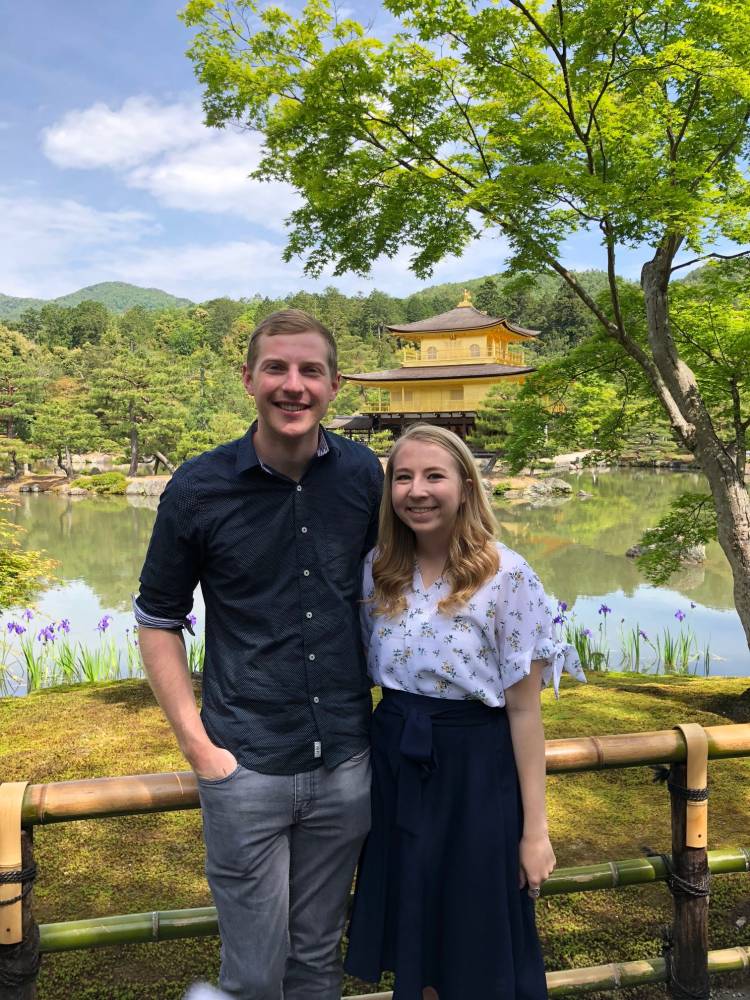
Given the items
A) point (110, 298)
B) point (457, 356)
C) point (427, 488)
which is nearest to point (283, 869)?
point (427, 488)

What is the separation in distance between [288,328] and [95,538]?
13.7 meters

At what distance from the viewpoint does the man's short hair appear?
1.24 m

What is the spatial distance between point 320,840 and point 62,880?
1.55 meters

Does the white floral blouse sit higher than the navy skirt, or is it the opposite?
the white floral blouse

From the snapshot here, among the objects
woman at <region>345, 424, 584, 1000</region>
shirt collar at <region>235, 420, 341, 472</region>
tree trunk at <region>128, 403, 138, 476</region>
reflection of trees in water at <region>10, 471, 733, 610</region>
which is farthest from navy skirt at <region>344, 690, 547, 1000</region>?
tree trunk at <region>128, 403, 138, 476</region>

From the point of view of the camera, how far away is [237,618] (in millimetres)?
1255

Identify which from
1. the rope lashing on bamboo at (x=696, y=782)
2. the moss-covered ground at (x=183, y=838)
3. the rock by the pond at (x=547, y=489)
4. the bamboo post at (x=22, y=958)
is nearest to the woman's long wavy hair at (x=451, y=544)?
the rope lashing on bamboo at (x=696, y=782)

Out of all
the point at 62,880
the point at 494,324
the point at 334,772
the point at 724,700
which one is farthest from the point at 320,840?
the point at 494,324

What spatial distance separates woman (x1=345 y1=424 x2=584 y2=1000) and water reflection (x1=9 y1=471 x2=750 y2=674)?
4271 millimetres

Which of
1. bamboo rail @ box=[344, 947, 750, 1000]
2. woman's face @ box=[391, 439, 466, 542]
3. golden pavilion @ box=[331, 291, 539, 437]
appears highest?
golden pavilion @ box=[331, 291, 539, 437]

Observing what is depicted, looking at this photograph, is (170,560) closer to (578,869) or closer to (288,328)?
(288,328)

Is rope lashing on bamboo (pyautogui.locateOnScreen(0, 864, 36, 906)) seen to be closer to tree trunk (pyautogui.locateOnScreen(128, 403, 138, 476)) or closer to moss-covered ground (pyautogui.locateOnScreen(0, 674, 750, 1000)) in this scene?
moss-covered ground (pyautogui.locateOnScreen(0, 674, 750, 1000))

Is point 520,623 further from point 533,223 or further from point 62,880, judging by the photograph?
point 533,223

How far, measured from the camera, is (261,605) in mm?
1243
